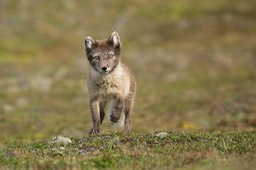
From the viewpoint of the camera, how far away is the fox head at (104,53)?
1916 centimetres

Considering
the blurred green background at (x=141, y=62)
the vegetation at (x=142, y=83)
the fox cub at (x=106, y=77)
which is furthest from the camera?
the blurred green background at (x=141, y=62)

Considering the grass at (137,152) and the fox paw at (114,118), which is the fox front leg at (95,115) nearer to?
the fox paw at (114,118)

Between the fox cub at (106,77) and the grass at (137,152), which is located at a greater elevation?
the fox cub at (106,77)

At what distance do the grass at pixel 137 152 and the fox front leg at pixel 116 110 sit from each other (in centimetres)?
143

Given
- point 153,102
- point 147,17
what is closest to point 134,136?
point 153,102

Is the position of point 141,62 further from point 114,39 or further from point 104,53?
point 104,53

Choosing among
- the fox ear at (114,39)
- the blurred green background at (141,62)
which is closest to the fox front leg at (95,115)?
the fox ear at (114,39)

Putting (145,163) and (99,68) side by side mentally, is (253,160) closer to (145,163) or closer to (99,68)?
(145,163)

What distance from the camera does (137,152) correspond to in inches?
578

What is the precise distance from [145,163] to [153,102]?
27326 millimetres

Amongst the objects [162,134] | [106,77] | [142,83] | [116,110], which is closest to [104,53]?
[106,77]

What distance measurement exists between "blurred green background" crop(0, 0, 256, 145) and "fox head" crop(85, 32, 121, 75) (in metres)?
4.59

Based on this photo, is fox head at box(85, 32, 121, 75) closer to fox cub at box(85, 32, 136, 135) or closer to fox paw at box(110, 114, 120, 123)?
fox cub at box(85, 32, 136, 135)

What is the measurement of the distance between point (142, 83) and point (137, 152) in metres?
38.4
